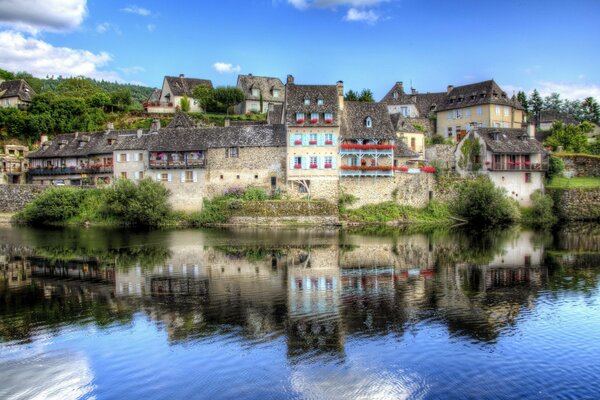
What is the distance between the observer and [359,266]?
31.4m

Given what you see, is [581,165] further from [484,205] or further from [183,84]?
[183,84]

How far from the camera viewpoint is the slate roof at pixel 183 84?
79.8 metres

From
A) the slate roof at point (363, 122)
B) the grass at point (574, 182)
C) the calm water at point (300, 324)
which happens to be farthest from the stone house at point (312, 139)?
the grass at point (574, 182)

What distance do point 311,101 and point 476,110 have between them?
24124mm

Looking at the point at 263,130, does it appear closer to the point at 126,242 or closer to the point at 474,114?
the point at 126,242

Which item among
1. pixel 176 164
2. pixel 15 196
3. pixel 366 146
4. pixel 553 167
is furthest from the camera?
pixel 553 167

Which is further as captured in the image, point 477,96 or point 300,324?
point 477,96

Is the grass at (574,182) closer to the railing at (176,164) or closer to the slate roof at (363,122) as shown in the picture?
the slate roof at (363,122)

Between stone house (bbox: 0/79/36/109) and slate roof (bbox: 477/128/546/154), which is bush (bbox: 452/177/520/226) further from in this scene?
stone house (bbox: 0/79/36/109)

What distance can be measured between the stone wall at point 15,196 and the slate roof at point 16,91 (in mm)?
27733

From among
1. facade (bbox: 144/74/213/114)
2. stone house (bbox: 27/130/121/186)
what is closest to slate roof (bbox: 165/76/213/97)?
facade (bbox: 144/74/213/114)

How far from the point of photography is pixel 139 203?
52.3 meters

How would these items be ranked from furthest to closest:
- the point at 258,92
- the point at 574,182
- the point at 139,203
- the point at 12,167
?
the point at 258,92, the point at 12,167, the point at 574,182, the point at 139,203

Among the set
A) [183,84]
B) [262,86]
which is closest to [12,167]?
[183,84]
